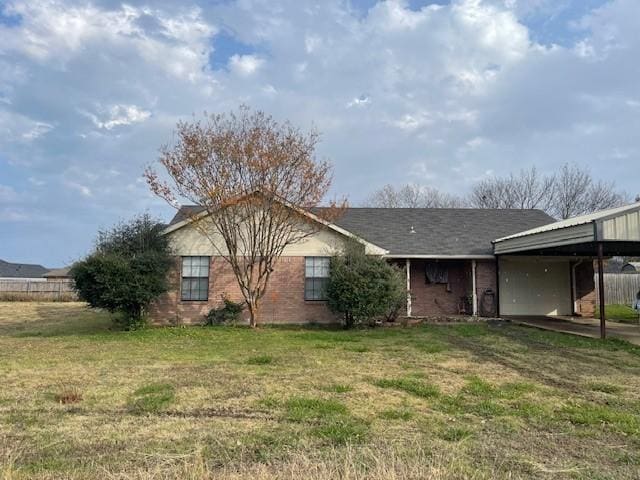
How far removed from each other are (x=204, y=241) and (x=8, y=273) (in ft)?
186

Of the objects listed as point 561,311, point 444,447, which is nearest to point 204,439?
point 444,447

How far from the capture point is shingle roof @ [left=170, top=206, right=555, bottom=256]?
17953 millimetres

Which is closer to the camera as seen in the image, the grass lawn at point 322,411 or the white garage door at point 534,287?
the grass lawn at point 322,411

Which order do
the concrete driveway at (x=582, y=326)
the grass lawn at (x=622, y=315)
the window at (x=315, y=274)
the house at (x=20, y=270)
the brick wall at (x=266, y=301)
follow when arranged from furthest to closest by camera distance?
the house at (x=20, y=270), the grass lawn at (x=622, y=315), the window at (x=315, y=274), the brick wall at (x=266, y=301), the concrete driveway at (x=582, y=326)

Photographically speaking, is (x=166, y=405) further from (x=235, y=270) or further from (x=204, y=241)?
(x=204, y=241)

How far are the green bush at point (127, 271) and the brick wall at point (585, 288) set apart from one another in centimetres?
1471

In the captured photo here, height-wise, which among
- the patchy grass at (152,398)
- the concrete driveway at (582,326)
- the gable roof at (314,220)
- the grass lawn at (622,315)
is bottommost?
the patchy grass at (152,398)

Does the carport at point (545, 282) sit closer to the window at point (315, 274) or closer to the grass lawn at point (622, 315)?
the grass lawn at point (622, 315)

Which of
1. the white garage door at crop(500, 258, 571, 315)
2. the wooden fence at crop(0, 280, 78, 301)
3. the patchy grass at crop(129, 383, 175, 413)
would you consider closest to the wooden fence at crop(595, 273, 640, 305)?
the white garage door at crop(500, 258, 571, 315)

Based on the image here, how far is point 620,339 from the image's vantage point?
1230cm

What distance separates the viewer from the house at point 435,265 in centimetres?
1611

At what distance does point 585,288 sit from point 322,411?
1663cm

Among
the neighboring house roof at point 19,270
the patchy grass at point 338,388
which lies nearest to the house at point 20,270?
the neighboring house roof at point 19,270

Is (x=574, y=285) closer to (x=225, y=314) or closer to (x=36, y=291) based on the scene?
(x=225, y=314)
